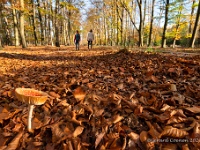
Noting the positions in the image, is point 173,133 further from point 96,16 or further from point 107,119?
point 96,16

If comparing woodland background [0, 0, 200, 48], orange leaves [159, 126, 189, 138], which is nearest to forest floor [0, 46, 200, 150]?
orange leaves [159, 126, 189, 138]

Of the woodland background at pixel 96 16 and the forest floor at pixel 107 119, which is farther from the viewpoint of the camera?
the woodland background at pixel 96 16

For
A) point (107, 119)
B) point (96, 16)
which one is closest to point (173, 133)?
point (107, 119)

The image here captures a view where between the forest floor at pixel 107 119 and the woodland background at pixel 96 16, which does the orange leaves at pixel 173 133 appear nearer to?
the forest floor at pixel 107 119

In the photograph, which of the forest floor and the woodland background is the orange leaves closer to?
the forest floor

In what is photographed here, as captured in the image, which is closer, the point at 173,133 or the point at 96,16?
the point at 173,133

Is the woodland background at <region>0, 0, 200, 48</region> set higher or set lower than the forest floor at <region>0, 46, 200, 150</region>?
higher

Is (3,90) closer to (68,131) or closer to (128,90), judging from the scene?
(68,131)

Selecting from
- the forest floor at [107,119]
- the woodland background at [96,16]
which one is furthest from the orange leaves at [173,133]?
the woodland background at [96,16]

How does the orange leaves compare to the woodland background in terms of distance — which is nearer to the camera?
the orange leaves

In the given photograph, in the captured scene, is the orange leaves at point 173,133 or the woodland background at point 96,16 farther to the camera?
the woodland background at point 96,16

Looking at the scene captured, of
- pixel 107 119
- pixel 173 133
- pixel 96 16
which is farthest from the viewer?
pixel 96 16

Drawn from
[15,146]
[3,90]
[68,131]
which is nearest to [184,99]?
[68,131]

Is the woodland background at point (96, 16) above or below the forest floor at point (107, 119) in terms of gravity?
above
